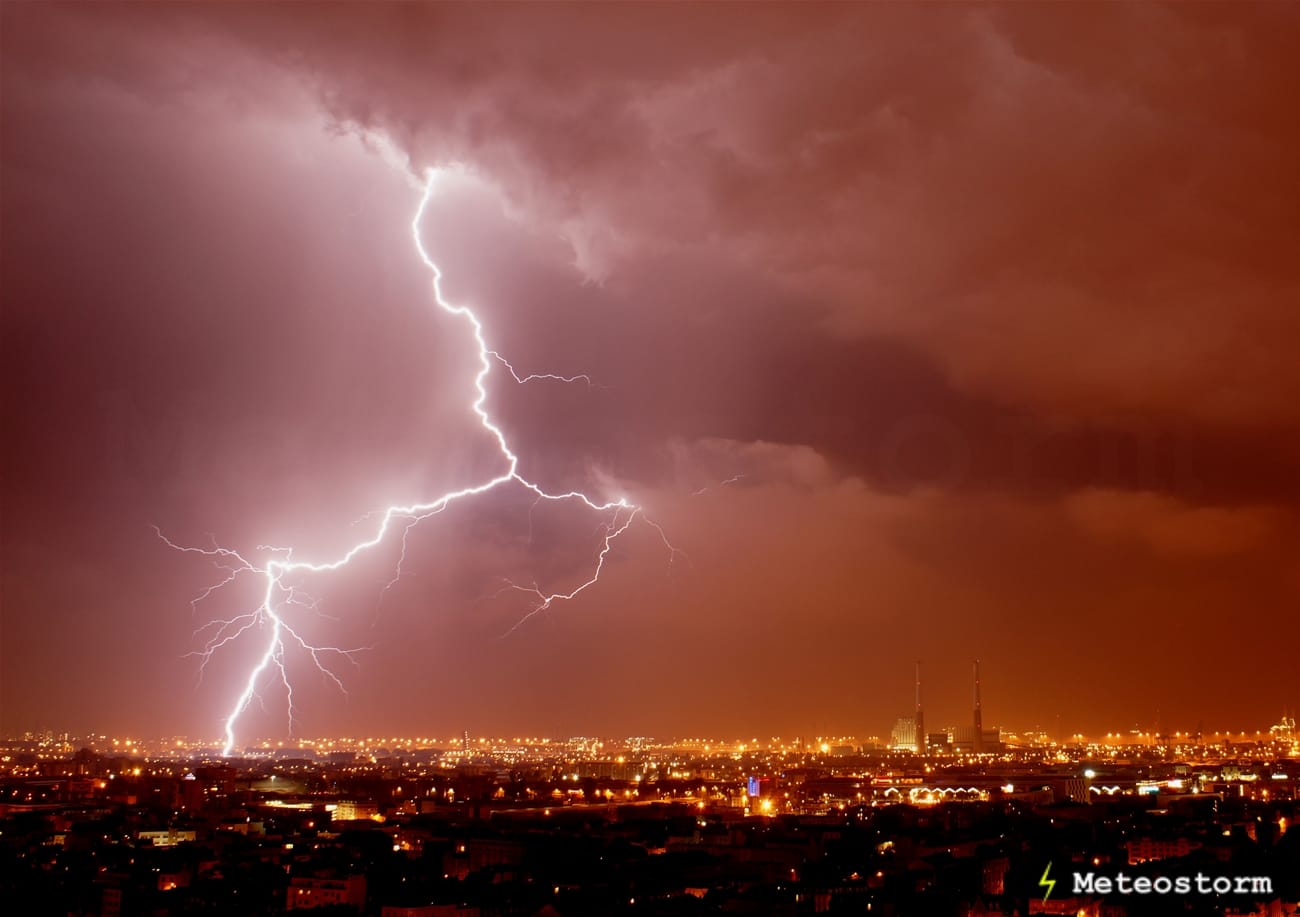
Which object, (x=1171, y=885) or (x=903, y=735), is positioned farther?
(x=903, y=735)

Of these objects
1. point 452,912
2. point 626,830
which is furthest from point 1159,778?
point 452,912

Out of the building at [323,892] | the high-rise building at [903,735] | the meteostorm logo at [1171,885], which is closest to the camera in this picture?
the meteostorm logo at [1171,885]

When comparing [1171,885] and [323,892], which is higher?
Result: [1171,885]

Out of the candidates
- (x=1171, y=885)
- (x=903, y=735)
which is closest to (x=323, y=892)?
(x=1171, y=885)

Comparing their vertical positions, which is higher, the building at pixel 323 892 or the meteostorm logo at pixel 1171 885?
the meteostorm logo at pixel 1171 885

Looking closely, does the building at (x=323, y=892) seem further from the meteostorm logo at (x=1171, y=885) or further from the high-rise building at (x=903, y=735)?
the high-rise building at (x=903, y=735)

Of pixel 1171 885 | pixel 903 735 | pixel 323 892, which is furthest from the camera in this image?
pixel 903 735

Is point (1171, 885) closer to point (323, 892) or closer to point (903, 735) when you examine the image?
point (323, 892)

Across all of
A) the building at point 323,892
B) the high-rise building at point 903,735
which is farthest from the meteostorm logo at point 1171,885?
the high-rise building at point 903,735

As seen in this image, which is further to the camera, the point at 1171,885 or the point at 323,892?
the point at 323,892

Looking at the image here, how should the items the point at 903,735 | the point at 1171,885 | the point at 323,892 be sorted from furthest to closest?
the point at 903,735 → the point at 323,892 → the point at 1171,885

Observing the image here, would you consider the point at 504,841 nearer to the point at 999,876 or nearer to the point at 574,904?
the point at 574,904
